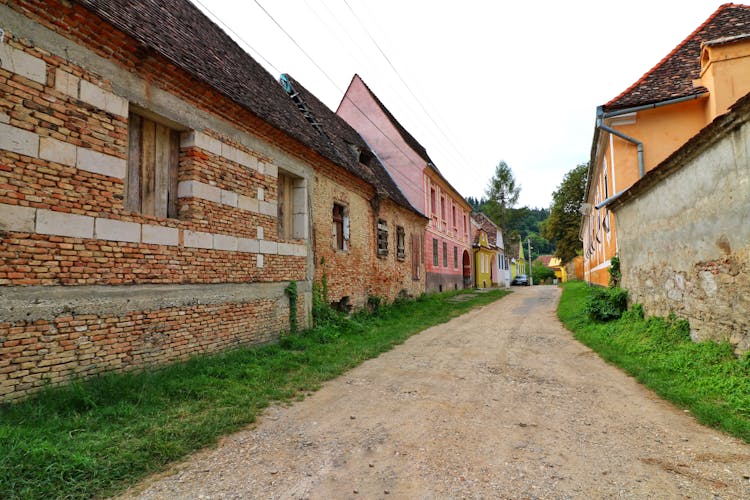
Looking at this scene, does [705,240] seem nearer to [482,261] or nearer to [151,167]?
[151,167]

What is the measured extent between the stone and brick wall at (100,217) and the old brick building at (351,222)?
10.7ft

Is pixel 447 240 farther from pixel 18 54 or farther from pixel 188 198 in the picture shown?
pixel 18 54

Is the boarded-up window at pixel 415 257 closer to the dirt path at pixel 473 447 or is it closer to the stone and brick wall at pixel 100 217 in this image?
the stone and brick wall at pixel 100 217

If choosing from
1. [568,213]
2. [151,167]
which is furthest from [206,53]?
[568,213]

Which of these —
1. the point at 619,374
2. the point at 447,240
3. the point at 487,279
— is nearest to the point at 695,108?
the point at 619,374

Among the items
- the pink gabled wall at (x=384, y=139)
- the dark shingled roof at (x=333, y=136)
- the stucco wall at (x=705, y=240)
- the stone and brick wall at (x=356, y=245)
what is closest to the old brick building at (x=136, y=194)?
the stone and brick wall at (x=356, y=245)

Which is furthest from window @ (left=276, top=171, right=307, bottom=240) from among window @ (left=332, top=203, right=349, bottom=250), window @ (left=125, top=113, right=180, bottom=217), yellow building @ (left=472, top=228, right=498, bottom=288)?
yellow building @ (left=472, top=228, right=498, bottom=288)

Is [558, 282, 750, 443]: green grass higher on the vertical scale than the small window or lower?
lower

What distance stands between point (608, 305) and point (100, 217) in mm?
10198

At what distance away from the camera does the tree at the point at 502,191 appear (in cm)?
4297

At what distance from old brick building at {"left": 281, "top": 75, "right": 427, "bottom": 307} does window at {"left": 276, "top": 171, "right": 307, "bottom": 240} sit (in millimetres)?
530

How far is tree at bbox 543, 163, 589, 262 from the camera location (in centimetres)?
3206

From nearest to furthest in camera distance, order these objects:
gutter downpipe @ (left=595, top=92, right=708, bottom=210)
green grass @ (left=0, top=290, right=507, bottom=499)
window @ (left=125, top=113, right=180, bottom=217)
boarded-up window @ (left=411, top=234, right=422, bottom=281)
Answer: green grass @ (left=0, top=290, right=507, bottom=499)
window @ (left=125, top=113, right=180, bottom=217)
gutter downpipe @ (left=595, top=92, right=708, bottom=210)
boarded-up window @ (left=411, top=234, right=422, bottom=281)

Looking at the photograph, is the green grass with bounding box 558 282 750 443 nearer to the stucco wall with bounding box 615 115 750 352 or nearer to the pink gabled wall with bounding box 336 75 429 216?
the stucco wall with bounding box 615 115 750 352
